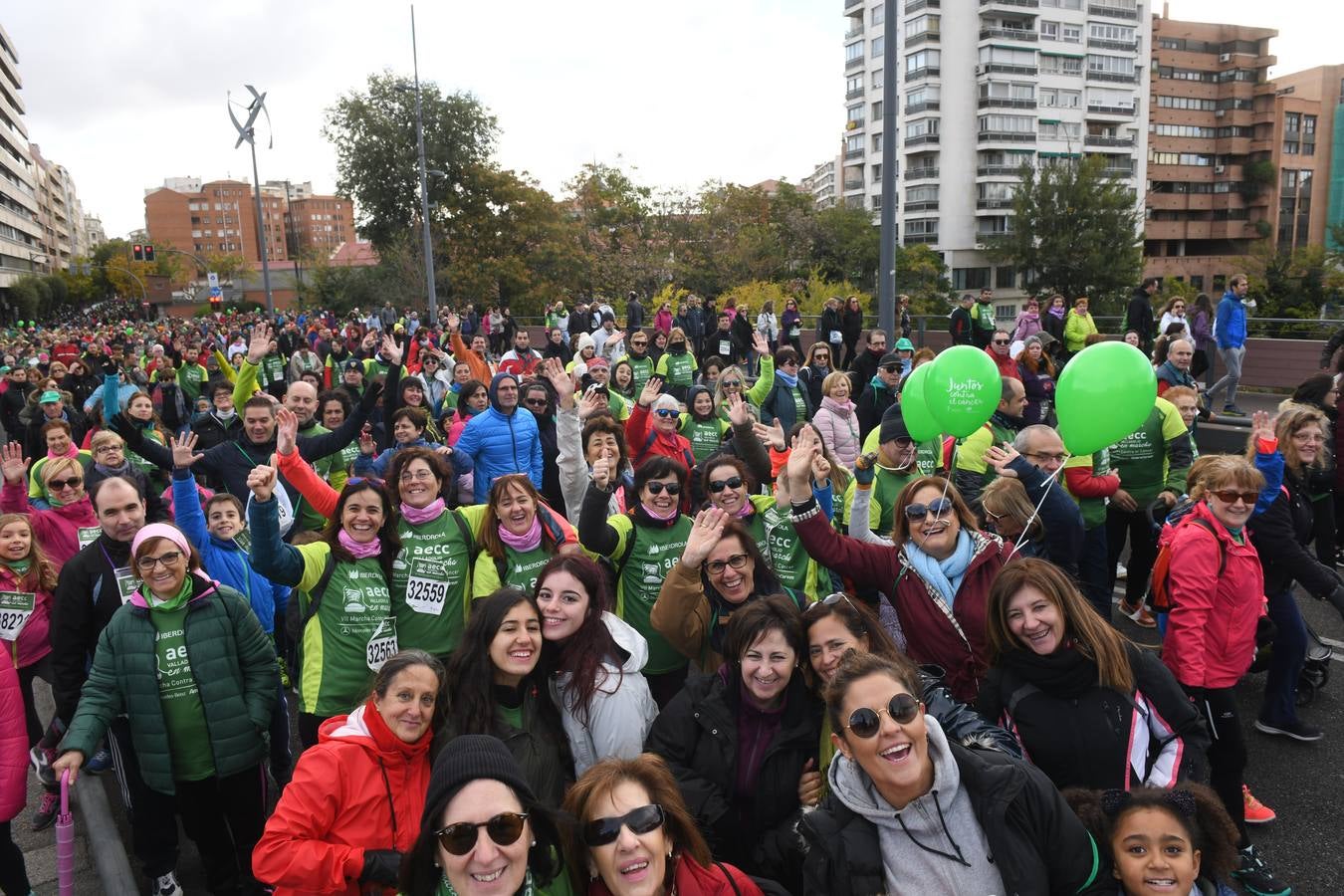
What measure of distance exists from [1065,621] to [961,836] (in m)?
0.97

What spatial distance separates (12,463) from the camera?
6.04 metres

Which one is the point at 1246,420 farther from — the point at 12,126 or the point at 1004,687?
the point at 12,126

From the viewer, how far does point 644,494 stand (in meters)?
4.29

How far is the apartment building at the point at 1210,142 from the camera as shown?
68.6 metres

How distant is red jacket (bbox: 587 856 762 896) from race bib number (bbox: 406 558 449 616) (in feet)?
6.54

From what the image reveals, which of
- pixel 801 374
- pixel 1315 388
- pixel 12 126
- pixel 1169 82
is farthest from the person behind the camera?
pixel 12 126

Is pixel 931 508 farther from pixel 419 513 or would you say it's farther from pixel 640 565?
pixel 419 513

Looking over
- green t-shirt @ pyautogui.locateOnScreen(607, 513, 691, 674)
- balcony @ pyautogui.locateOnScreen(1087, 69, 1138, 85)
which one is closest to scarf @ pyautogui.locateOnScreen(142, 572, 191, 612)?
green t-shirt @ pyautogui.locateOnScreen(607, 513, 691, 674)

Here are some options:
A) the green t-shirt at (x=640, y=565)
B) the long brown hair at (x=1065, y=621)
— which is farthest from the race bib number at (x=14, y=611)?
the long brown hair at (x=1065, y=621)

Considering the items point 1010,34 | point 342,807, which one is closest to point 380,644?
point 342,807

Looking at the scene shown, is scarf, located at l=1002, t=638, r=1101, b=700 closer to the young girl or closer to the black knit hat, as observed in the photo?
the young girl

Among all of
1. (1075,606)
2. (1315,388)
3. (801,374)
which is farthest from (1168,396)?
(801,374)

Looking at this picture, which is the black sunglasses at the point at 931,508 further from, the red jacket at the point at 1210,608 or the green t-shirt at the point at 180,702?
the green t-shirt at the point at 180,702

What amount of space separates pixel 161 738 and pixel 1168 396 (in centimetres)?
638
